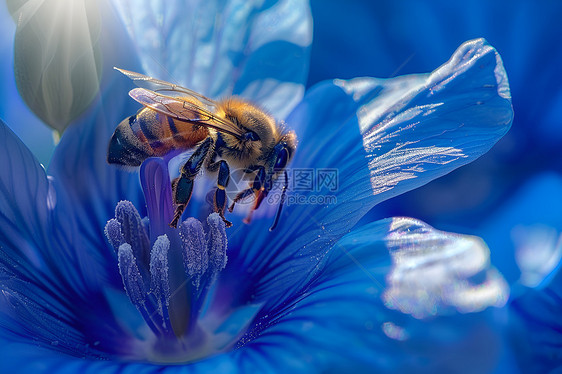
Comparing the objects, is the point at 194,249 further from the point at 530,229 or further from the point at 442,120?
the point at 530,229

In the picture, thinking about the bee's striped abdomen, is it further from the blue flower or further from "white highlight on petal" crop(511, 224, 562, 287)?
"white highlight on petal" crop(511, 224, 562, 287)

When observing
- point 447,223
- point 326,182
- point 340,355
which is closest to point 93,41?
point 326,182

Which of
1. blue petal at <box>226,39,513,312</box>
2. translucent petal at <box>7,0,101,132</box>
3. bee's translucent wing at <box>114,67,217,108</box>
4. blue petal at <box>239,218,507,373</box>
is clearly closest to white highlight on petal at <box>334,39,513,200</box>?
blue petal at <box>226,39,513,312</box>

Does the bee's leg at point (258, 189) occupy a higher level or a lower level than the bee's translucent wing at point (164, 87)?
lower

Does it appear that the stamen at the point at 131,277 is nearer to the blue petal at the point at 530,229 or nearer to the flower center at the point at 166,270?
the flower center at the point at 166,270

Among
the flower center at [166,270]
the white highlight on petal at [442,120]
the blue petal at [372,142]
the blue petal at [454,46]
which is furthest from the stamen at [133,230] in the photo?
the blue petal at [454,46]

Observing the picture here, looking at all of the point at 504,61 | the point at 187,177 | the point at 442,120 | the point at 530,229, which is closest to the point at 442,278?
the point at 442,120
